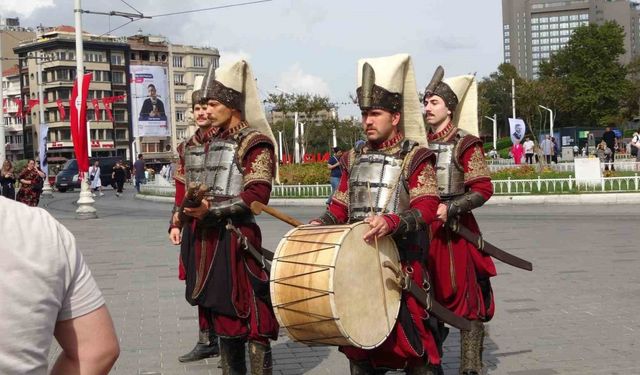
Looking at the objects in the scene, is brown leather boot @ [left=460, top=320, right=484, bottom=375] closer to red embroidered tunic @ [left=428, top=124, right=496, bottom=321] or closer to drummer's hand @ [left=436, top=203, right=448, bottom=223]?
red embroidered tunic @ [left=428, top=124, right=496, bottom=321]

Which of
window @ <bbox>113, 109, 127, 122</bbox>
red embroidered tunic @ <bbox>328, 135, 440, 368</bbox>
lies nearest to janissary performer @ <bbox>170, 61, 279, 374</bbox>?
red embroidered tunic @ <bbox>328, 135, 440, 368</bbox>

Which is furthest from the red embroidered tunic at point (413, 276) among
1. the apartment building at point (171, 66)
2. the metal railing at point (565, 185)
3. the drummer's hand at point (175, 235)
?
the apartment building at point (171, 66)

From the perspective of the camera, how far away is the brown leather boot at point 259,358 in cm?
607

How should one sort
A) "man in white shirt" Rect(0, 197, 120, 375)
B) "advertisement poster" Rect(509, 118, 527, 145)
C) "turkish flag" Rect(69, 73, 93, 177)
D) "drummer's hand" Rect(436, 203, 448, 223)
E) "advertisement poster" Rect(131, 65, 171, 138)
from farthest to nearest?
"advertisement poster" Rect(131, 65, 171, 138), "advertisement poster" Rect(509, 118, 527, 145), "turkish flag" Rect(69, 73, 93, 177), "drummer's hand" Rect(436, 203, 448, 223), "man in white shirt" Rect(0, 197, 120, 375)

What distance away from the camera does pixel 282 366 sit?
7.12 meters

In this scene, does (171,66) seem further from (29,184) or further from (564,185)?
(564,185)

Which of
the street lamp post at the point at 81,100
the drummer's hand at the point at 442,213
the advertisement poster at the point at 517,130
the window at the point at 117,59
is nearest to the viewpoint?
the drummer's hand at the point at 442,213

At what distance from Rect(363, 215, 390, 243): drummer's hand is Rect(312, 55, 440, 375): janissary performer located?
0.21 metres

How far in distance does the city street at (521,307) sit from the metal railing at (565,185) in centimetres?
734

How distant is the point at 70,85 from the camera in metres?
114

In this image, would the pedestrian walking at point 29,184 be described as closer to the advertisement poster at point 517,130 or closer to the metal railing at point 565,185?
the metal railing at point 565,185

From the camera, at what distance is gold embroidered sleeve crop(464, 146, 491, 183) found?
6.52 metres

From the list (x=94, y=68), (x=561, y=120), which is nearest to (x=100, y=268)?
(x=561, y=120)

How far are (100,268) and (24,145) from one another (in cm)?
11609
